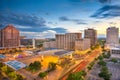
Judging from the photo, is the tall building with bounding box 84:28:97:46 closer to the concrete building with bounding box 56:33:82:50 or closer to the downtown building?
the downtown building

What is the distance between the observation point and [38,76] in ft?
14.2

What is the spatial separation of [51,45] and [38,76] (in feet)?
24.4

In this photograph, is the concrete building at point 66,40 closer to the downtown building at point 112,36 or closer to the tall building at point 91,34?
the tall building at point 91,34

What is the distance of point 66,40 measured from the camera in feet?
35.1

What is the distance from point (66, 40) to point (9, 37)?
4741 millimetres

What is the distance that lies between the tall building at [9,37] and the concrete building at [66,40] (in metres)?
3.64

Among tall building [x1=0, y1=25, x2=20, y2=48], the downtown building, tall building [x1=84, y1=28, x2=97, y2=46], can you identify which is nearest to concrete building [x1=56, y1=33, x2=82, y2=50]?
tall building [x1=84, y1=28, x2=97, y2=46]

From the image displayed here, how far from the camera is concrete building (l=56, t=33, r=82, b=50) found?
1071 centimetres

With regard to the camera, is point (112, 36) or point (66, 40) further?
point (112, 36)

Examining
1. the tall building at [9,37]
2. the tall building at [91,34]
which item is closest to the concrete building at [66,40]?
the tall building at [91,34]

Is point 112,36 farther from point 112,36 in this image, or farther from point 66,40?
point 66,40

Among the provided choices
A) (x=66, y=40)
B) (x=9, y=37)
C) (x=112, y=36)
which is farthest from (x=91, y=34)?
(x=9, y=37)

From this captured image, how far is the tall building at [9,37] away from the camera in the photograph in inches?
362

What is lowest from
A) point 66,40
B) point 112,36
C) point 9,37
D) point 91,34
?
point 66,40
